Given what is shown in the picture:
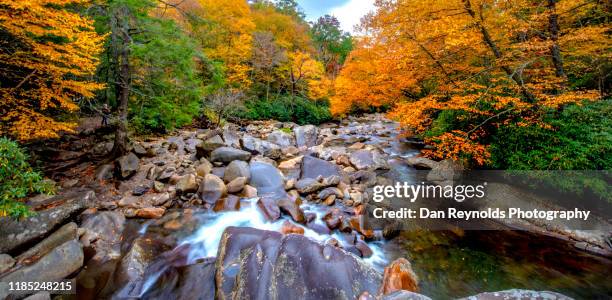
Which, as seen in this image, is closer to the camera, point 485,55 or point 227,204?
point 227,204

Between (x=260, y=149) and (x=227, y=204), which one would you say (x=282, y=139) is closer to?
(x=260, y=149)

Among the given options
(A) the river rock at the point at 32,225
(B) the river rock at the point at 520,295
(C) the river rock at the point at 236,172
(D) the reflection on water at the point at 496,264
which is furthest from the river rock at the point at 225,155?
(B) the river rock at the point at 520,295

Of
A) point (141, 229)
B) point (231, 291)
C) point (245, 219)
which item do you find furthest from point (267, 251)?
point (141, 229)

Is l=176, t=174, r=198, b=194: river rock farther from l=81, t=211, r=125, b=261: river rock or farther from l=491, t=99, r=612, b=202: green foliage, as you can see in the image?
l=491, t=99, r=612, b=202: green foliage

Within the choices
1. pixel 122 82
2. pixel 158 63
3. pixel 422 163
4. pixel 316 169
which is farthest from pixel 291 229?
pixel 122 82

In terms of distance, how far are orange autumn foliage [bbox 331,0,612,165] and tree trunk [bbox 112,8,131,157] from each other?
8.33 meters

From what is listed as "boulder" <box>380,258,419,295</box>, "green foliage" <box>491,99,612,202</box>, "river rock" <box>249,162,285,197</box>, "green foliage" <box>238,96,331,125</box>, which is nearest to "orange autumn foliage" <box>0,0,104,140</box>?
"river rock" <box>249,162,285,197</box>

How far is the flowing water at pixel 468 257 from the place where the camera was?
4.76 m

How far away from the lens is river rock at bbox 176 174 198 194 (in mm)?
7217

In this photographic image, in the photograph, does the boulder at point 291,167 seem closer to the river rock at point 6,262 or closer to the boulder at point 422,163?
the boulder at point 422,163

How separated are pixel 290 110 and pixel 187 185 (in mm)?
17197

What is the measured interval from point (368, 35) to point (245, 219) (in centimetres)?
883

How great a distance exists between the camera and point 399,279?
4.20 meters

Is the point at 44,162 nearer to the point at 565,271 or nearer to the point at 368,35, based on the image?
the point at 368,35
